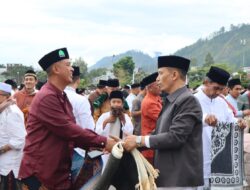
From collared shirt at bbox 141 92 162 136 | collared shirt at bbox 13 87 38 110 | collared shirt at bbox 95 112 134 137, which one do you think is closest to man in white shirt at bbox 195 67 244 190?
collared shirt at bbox 141 92 162 136

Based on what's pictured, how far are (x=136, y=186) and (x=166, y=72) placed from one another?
0.99 metres

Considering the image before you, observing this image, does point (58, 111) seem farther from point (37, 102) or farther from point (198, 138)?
point (198, 138)

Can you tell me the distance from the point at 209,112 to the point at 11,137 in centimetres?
244

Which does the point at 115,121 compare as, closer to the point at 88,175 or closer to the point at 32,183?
the point at 88,175

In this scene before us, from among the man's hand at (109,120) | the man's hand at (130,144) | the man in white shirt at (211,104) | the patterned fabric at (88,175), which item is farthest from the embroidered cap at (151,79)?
the man's hand at (130,144)

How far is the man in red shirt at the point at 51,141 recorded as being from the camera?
13.1 feet

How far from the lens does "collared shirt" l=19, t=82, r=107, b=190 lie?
158 inches

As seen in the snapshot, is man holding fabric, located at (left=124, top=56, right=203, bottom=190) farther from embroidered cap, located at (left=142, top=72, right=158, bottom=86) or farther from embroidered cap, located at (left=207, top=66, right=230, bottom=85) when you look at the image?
embroidered cap, located at (left=142, top=72, right=158, bottom=86)

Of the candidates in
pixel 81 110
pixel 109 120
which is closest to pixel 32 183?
pixel 81 110

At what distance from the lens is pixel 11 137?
5.88 meters

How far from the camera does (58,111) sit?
4031 mm

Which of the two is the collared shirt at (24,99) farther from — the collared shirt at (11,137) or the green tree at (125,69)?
the green tree at (125,69)

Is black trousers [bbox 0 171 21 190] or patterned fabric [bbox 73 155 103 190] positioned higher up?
patterned fabric [bbox 73 155 103 190]

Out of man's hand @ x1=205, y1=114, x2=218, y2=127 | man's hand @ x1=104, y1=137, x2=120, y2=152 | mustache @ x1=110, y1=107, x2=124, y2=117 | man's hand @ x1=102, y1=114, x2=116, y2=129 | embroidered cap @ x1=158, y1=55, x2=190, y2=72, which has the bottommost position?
man's hand @ x1=102, y1=114, x2=116, y2=129
